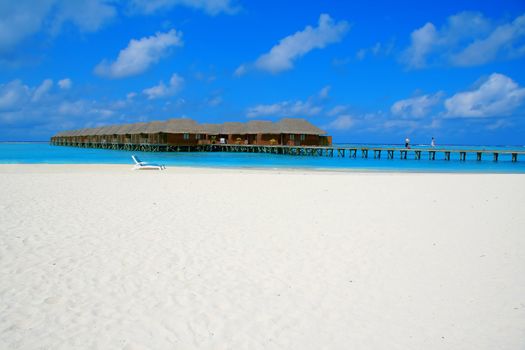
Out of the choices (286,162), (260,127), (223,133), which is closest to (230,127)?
(223,133)

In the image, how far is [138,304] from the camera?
12.6ft

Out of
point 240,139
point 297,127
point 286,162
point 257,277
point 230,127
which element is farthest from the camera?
point 230,127

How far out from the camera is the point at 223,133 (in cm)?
5344

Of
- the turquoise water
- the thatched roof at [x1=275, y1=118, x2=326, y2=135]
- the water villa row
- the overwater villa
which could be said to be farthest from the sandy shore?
the overwater villa

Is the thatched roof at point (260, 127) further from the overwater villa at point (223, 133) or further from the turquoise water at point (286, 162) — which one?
the turquoise water at point (286, 162)

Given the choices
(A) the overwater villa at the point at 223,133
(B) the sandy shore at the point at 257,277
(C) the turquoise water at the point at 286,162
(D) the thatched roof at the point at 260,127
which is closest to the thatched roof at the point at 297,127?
(A) the overwater villa at the point at 223,133

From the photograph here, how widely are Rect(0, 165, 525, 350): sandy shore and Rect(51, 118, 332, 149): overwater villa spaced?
38.9 meters

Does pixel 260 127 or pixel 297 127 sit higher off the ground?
pixel 260 127

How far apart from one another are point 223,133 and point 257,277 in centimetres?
4951

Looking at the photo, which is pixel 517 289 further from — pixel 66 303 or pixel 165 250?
pixel 66 303

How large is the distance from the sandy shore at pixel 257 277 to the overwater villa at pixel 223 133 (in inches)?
1531

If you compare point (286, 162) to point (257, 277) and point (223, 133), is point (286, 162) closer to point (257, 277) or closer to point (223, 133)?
point (223, 133)

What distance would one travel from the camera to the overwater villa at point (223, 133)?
47.3m

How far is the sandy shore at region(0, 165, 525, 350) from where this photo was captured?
3357mm
